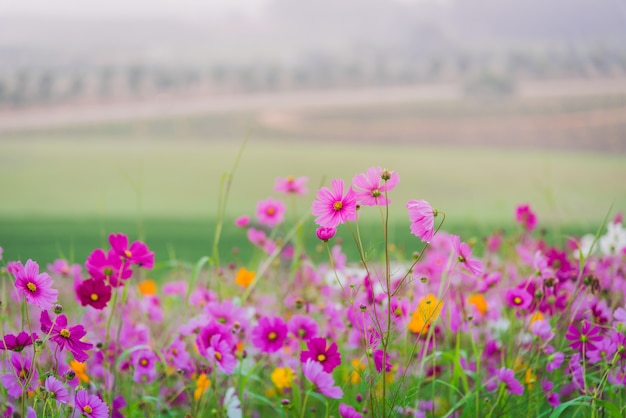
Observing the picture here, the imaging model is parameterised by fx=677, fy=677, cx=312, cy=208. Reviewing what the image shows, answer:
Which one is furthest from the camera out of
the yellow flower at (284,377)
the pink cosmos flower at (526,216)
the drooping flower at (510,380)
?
the pink cosmos flower at (526,216)

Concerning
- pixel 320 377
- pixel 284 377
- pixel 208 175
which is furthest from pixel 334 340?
pixel 208 175

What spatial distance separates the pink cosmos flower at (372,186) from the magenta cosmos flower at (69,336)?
12.9 inches

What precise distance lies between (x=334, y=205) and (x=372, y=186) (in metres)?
0.05

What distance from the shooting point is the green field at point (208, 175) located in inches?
215

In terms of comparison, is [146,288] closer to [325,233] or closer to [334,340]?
[334,340]

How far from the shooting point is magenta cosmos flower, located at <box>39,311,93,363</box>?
2.36 feet

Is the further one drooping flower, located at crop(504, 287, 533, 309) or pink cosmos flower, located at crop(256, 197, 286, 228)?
pink cosmos flower, located at crop(256, 197, 286, 228)

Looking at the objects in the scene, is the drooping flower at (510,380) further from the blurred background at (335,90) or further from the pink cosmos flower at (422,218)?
the blurred background at (335,90)

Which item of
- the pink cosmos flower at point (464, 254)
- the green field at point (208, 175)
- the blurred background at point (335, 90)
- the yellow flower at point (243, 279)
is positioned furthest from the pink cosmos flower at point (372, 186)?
Answer: the blurred background at point (335, 90)

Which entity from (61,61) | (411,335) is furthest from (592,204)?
(61,61)

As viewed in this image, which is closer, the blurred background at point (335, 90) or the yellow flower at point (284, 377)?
the yellow flower at point (284, 377)

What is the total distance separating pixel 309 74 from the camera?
28.1 feet

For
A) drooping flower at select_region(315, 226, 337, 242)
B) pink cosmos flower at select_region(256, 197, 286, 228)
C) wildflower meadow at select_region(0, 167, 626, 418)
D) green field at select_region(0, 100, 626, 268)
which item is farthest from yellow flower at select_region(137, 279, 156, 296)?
green field at select_region(0, 100, 626, 268)

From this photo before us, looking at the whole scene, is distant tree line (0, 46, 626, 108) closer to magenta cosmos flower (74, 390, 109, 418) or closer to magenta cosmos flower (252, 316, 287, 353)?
magenta cosmos flower (252, 316, 287, 353)
